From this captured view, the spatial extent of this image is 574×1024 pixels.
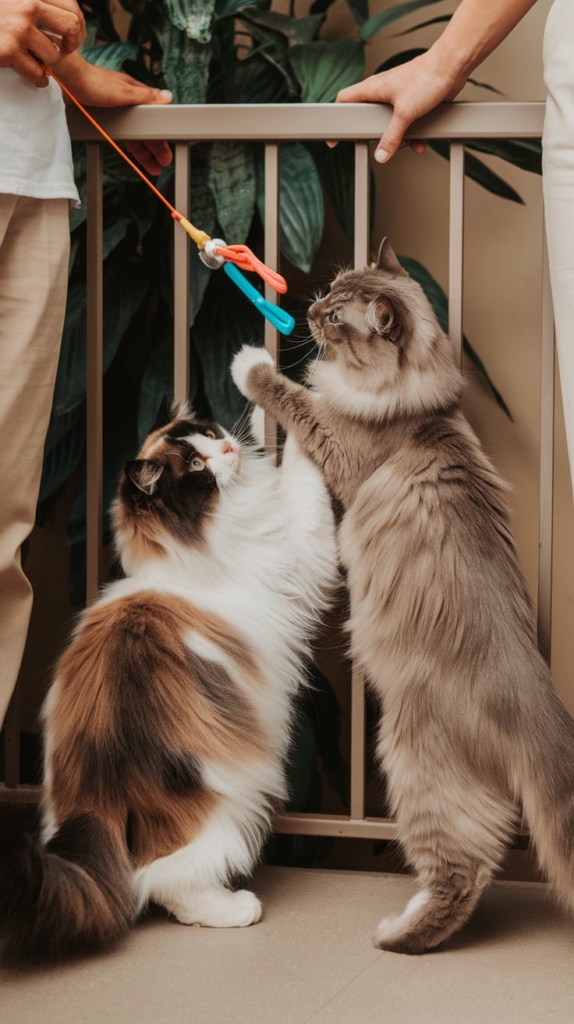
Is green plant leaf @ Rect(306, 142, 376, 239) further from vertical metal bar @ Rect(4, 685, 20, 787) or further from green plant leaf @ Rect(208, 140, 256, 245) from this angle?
vertical metal bar @ Rect(4, 685, 20, 787)

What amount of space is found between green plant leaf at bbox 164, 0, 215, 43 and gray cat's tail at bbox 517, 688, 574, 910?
1552 millimetres

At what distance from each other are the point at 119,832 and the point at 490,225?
1885mm

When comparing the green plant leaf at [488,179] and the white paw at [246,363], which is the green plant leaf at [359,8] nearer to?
the green plant leaf at [488,179]

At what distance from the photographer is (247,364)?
1.61 metres

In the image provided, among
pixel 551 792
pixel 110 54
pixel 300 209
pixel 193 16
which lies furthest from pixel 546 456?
pixel 110 54

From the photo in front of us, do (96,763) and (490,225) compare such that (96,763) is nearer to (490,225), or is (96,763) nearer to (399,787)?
(399,787)

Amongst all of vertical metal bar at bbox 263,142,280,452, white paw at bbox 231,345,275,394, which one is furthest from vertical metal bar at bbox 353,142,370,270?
white paw at bbox 231,345,275,394

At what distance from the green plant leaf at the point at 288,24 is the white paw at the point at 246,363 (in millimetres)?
985

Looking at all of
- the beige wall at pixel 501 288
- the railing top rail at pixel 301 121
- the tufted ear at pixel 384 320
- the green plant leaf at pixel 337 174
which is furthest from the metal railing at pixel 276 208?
the beige wall at pixel 501 288

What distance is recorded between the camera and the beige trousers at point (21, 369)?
1.32 meters

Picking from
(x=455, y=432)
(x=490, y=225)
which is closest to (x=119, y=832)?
(x=455, y=432)

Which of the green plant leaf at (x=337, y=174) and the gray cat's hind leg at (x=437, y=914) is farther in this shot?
the green plant leaf at (x=337, y=174)

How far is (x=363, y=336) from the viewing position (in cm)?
152

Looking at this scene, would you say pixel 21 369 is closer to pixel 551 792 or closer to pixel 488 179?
pixel 551 792
